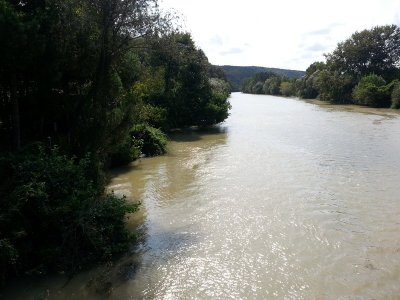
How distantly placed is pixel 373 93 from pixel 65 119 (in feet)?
→ 185

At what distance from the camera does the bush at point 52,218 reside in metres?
7.99

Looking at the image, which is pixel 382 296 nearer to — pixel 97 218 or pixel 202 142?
pixel 97 218

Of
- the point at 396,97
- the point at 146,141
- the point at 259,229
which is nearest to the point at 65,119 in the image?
the point at 259,229

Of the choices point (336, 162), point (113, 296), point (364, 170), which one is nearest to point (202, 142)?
point (336, 162)

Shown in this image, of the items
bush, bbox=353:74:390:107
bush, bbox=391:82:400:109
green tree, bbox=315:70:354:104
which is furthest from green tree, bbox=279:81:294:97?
bush, bbox=391:82:400:109

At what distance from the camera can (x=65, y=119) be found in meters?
13.0

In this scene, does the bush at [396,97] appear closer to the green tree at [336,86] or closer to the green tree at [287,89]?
the green tree at [336,86]

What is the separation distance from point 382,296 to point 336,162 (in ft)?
43.6

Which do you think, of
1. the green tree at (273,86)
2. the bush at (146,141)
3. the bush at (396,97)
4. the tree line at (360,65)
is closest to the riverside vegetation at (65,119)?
the bush at (146,141)

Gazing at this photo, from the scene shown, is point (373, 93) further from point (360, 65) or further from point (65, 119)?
point (65, 119)

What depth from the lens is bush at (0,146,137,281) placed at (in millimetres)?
7992

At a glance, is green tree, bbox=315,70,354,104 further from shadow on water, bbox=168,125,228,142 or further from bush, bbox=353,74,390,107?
shadow on water, bbox=168,125,228,142

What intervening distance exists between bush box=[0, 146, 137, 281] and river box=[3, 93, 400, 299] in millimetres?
516

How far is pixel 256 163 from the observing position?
66.6ft
